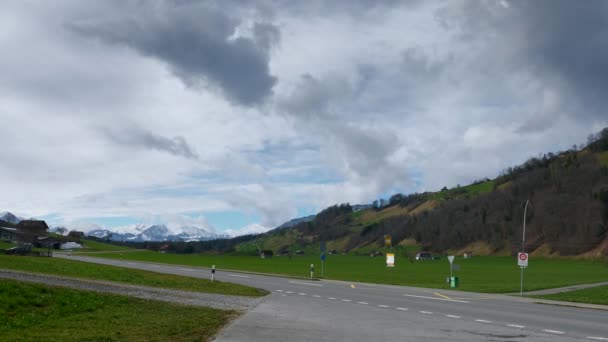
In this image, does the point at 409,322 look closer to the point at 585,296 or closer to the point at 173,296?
the point at 173,296

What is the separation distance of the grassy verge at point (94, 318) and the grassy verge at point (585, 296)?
18.9 m

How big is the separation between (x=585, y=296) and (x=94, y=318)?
26.2 m

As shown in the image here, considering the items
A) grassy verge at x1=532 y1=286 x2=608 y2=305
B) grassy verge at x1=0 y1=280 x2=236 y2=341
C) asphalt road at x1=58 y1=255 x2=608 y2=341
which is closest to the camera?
grassy verge at x1=0 y1=280 x2=236 y2=341

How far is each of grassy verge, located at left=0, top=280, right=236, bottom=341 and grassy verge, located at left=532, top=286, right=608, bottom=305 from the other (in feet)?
62.2

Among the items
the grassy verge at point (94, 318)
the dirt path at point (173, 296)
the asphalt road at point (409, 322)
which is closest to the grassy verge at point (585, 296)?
the asphalt road at point (409, 322)

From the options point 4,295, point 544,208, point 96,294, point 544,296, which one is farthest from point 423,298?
point 544,208

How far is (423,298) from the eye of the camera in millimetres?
29531

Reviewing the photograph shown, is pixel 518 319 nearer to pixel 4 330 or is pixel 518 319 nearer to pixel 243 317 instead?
pixel 243 317

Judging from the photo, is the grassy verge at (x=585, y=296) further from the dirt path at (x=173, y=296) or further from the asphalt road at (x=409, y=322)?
the dirt path at (x=173, y=296)

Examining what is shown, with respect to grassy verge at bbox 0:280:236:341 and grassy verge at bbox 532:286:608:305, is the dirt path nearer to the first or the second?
grassy verge at bbox 0:280:236:341

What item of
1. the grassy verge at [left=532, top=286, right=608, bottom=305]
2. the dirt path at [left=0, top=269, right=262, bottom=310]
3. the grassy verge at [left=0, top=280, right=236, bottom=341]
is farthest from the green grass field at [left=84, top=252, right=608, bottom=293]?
the grassy verge at [left=0, top=280, right=236, bottom=341]

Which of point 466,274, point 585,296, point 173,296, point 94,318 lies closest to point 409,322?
point 94,318

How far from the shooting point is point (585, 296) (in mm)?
32188

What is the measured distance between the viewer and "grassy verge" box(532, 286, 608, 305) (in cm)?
2980
